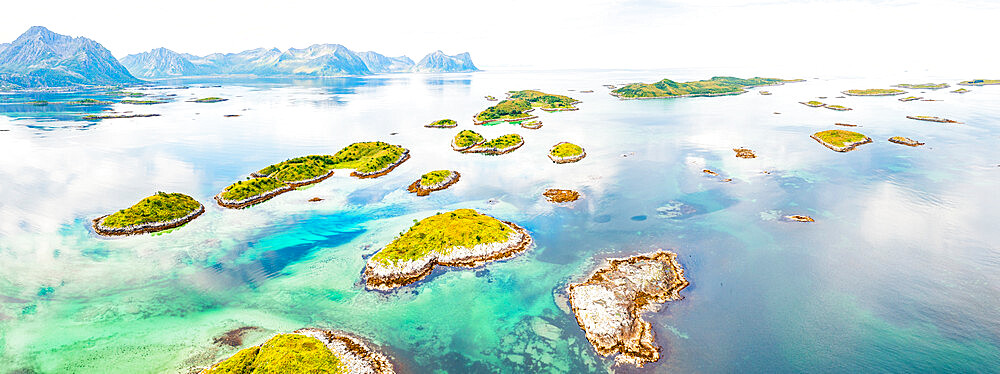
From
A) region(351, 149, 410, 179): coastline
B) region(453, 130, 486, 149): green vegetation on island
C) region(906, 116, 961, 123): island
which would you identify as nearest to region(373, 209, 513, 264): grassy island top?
region(351, 149, 410, 179): coastline

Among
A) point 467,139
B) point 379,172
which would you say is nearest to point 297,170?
point 379,172

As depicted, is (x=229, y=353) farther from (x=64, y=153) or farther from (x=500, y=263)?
(x=64, y=153)

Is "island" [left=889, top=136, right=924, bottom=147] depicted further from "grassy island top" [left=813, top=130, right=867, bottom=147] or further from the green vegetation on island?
the green vegetation on island

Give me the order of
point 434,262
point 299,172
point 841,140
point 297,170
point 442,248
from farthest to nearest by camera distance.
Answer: point 841,140 → point 297,170 → point 299,172 → point 442,248 → point 434,262

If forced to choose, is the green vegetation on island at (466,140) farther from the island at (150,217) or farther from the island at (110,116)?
the island at (110,116)

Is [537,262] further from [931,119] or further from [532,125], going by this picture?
[931,119]

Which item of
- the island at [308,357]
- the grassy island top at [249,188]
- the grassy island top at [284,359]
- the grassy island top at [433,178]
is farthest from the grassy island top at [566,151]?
the grassy island top at [284,359]
